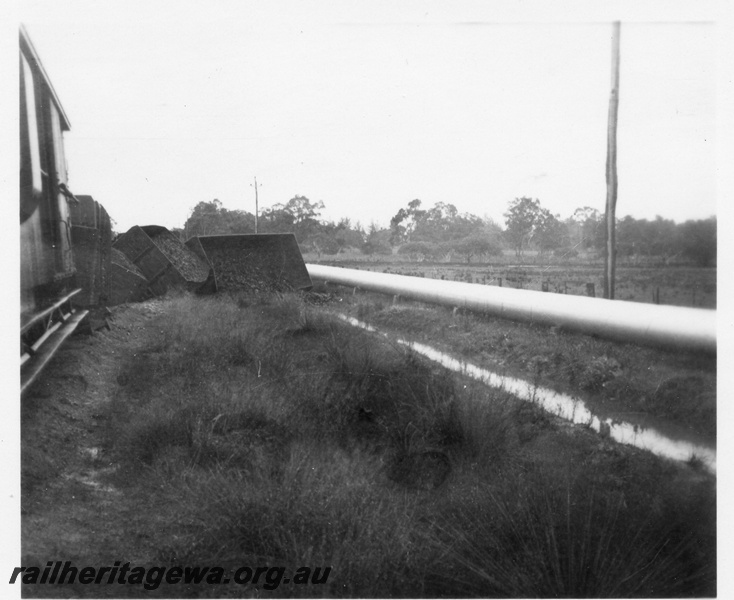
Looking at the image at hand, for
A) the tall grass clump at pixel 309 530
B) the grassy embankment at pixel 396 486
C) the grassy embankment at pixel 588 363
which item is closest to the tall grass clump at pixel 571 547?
the grassy embankment at pixel 396 486

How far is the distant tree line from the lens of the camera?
4.32 metres

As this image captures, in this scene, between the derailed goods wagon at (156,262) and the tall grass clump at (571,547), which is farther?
the derailed goods wagon at (156,262)

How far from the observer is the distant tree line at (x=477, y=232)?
14.2ft

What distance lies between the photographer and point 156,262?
1008 centimetres

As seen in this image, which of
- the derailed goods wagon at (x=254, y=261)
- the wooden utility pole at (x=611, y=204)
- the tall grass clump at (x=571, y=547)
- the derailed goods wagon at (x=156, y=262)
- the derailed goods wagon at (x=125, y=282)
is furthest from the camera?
the derailed goods wagon at (x=254, y=261)

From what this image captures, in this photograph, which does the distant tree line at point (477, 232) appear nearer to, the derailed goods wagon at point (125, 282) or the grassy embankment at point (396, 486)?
the grassy embankment at point (396, 486)

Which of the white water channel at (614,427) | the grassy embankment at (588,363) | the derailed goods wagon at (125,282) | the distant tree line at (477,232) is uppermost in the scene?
the distant tree line at (477,232)

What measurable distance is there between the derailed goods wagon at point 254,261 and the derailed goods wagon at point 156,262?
61 centimetres

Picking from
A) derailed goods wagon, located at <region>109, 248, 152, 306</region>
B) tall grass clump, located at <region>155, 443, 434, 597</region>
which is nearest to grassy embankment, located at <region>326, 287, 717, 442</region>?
tall grass clump, located at <region>155, 443, 434, 597</region>

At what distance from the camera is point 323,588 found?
222 centimetres

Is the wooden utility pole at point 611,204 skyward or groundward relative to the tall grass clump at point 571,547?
skyward
